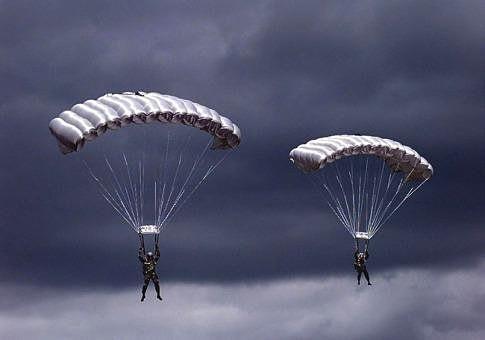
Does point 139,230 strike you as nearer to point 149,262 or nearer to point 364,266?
point 149,262

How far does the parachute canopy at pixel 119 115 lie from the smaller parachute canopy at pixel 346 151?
22.5 feet

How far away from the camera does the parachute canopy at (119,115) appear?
72.8 metres

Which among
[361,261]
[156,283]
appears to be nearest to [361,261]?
[361,261]

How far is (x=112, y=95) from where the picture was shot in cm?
7500

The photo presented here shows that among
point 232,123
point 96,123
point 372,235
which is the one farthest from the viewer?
point 372,235

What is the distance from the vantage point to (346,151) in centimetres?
8088

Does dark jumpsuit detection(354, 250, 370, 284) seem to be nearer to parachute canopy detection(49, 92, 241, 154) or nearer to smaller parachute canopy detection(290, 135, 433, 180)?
smaller parachute canopy detection(290, 135, 433, 180)

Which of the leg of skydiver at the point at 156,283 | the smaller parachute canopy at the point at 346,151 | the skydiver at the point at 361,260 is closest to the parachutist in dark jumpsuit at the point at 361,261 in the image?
the skydiver at the point at 361,260

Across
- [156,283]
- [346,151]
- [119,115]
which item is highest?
[346,151]

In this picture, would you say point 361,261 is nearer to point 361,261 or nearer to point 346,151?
point 361,261

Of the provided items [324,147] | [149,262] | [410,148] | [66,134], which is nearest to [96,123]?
[66,134]

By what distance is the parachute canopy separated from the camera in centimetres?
7275

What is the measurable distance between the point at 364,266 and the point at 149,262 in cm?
1349

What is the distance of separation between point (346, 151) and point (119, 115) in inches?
533
